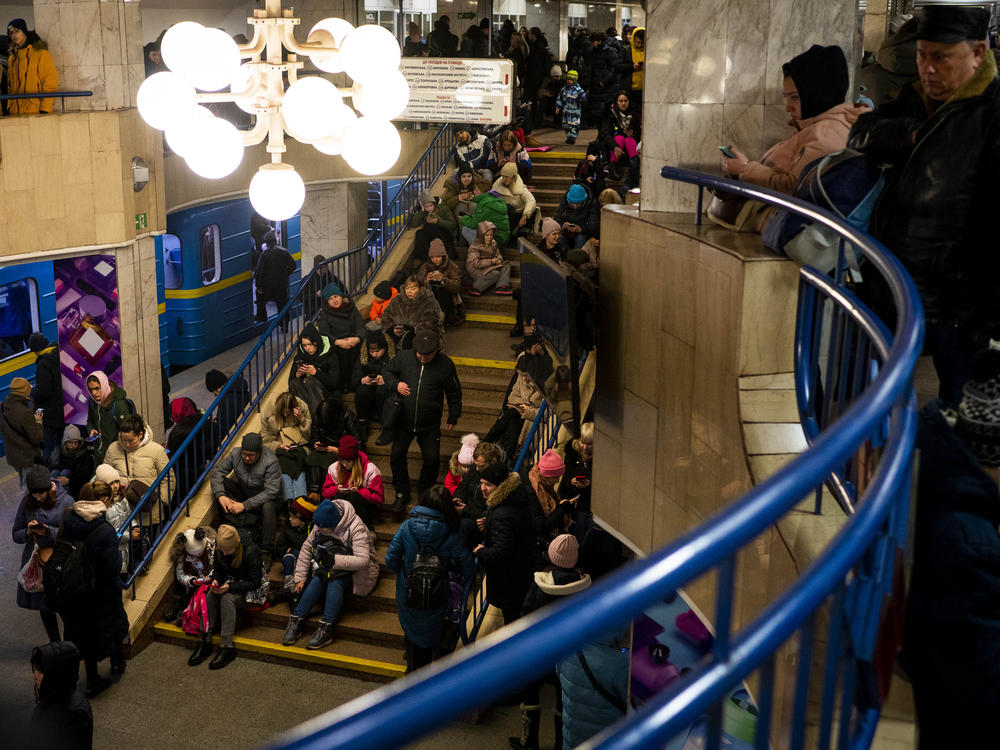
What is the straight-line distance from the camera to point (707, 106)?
251 inches

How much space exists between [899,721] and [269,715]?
284 inches

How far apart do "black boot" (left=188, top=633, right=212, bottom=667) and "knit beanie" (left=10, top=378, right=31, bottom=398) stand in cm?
358

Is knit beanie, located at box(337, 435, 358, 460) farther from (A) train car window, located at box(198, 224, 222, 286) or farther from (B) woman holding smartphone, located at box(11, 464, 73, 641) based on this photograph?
(A) train car window, located at box(198, 224, 222, 286)

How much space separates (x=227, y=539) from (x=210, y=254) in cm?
1003

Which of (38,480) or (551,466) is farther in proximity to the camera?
(38,480)

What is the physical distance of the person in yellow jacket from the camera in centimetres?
1269

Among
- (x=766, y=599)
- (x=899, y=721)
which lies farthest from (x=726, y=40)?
(x=899, y=721)

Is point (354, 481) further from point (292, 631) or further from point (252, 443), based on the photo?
point (292, 631)

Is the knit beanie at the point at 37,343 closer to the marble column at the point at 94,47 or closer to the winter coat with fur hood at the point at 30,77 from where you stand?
the winter coat with fur hood at the point at 30,77

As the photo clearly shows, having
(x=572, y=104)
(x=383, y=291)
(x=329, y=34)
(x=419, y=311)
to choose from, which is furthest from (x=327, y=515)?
(x=572, y=104)

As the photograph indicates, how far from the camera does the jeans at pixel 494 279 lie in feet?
45.6

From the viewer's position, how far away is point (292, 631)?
9.69 m

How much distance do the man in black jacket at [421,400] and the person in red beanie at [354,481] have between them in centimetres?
65

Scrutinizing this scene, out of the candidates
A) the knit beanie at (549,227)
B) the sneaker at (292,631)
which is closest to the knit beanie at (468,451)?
the sneaker at (292,631)
